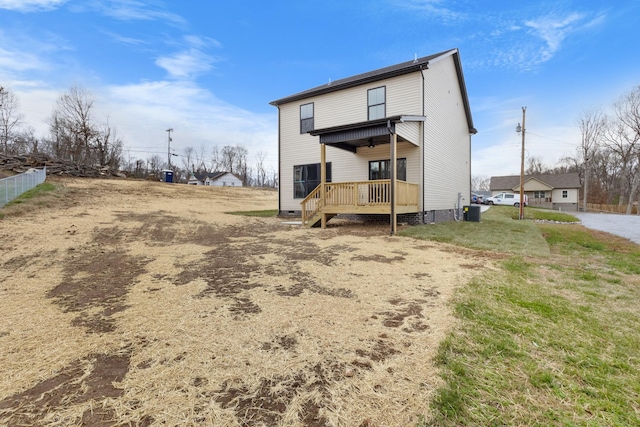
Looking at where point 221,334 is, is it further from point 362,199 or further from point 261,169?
point 261,169

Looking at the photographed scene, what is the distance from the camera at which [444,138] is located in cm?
1426

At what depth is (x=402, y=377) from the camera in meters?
2.16

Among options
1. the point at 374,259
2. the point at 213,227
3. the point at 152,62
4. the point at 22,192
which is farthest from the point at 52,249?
the point at 152,62

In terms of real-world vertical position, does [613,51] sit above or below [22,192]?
above

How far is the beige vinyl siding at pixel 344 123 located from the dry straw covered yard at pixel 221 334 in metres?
6.83

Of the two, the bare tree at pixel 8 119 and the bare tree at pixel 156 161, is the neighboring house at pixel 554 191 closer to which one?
the bare tree at pixel 8 119

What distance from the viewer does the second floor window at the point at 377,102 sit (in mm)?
12703

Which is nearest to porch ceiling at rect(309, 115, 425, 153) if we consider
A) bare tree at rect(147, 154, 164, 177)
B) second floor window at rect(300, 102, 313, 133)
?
second floor window at rect(300, 102, 313, 133)

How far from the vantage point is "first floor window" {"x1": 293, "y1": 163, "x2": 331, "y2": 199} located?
566 inches

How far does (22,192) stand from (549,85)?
104 ft

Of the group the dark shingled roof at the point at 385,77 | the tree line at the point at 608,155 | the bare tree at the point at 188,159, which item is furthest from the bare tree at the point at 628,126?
the bare tree at the point at 188,159

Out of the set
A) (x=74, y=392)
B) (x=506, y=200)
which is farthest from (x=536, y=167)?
(x=74, y=392)

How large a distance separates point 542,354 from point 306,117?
1413 centimetres

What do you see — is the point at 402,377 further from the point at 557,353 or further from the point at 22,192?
the point at 22,192
